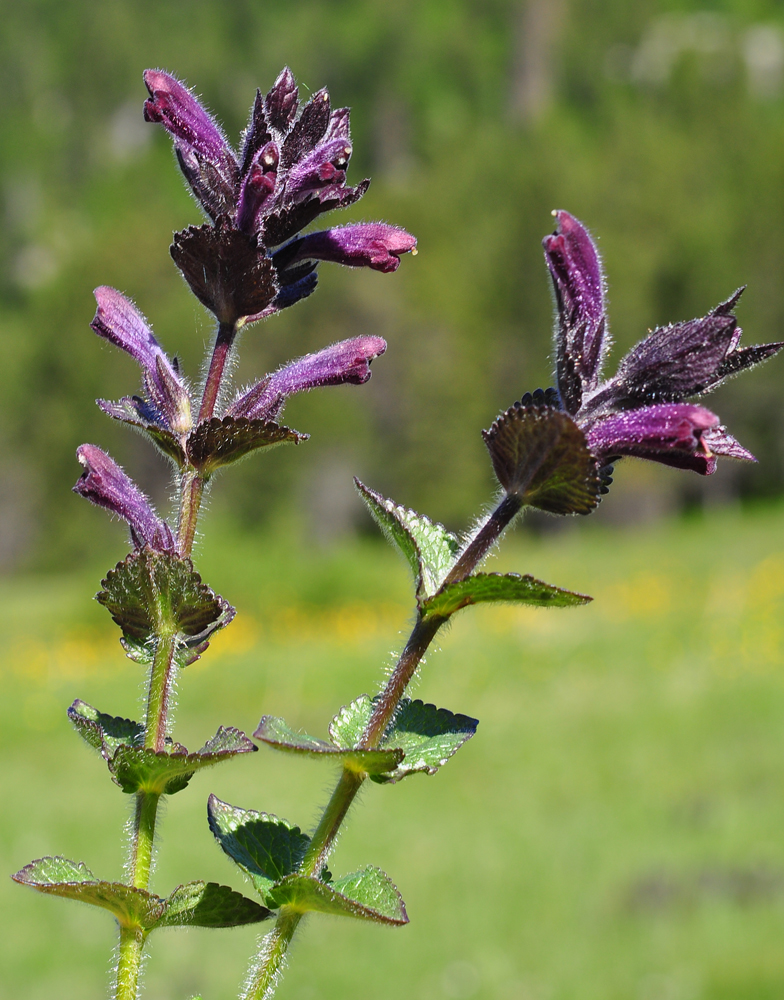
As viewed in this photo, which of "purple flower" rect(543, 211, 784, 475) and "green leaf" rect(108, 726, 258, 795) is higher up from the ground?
"purple flower" rect(543, 211, 784, 475)

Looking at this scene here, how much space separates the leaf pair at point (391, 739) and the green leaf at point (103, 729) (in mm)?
Answer: 144

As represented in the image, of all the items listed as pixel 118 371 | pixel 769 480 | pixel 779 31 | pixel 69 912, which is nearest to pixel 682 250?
pixel 769 480

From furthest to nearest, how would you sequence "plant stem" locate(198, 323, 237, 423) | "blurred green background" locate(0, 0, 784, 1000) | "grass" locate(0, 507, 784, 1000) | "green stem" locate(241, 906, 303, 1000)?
"blurred green background" locate(0, 0, 784, 1000), "grass" locate(0, 507, 784, 1000), "plant stem" locate(198, 323, 237, 423), "green stem" locate(241, 906, 303, 1000)

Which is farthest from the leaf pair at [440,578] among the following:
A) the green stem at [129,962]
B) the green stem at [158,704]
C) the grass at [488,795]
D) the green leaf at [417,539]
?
the grass at [488,795]

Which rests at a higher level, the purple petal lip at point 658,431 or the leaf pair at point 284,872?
the purple petal lip at point 658,431

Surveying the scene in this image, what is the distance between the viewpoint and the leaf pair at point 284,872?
861 mm

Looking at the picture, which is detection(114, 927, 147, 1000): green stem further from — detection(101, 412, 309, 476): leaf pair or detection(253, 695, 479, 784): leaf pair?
detection(101, 412, 309, 476): leaf pair

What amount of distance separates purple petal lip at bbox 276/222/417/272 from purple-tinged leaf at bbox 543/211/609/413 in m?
0.14

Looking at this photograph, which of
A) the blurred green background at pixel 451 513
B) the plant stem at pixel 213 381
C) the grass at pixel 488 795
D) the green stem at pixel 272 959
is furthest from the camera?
the blurred green background at pixel 451 513

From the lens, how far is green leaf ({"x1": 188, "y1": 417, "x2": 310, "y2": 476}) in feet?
2.96

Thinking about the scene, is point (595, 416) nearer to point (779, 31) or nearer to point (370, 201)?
point (370, 201)

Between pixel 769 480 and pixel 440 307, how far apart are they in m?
11.4

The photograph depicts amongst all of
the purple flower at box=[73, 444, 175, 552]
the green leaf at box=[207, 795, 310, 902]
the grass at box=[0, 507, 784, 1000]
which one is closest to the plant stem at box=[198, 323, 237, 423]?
the purple flower at box=[73, 444, 175, 552]

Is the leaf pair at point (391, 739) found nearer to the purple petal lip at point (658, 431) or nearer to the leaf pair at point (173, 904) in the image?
the leaf pair at point (173, 904)
